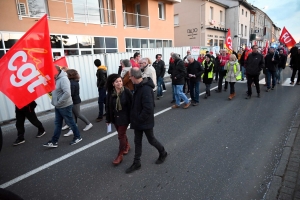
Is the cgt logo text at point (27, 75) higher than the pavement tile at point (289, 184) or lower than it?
higher

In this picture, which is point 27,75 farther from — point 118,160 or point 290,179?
point 290,179

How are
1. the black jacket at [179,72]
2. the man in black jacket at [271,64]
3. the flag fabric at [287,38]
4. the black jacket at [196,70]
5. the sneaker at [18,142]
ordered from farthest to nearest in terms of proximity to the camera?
the flag fabric at [287,38] < the man in black jacket at [271,64] < the black jacket at [196,70] < the black jacket at [179,72] < the sneaker at [18,142]

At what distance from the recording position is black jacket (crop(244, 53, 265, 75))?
741 cm

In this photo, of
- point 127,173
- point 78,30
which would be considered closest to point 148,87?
point 127,173

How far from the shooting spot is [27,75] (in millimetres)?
3400

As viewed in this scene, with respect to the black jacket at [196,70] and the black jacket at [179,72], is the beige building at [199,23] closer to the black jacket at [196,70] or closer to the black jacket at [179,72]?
the black jacket at [196,70]

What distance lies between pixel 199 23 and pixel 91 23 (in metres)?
16.3

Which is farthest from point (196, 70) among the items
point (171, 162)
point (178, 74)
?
A: point (171, 162)

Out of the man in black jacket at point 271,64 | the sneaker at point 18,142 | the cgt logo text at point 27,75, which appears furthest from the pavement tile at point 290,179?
the man in black jacket at point 271,64

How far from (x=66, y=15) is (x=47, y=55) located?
1113cm

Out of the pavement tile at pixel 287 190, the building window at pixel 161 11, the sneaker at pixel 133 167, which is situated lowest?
the pavement tile at pixel 287 190

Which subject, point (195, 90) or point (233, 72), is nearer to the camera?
point (195, 90)

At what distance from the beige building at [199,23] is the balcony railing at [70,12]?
13.8 metres

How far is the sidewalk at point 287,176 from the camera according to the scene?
2629mm
